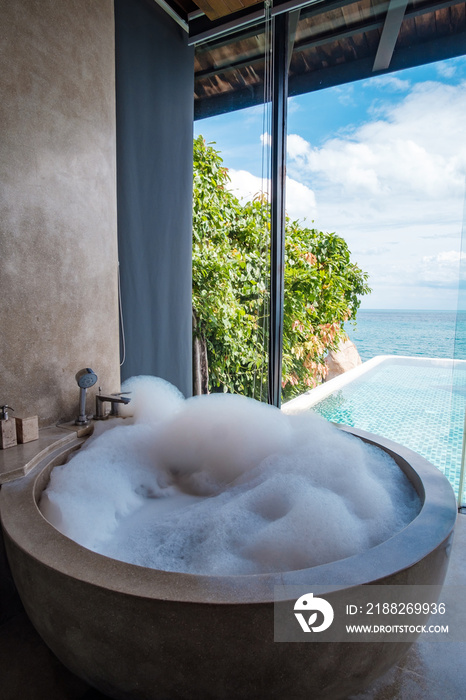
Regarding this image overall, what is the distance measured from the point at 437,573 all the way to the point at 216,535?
0.63 m

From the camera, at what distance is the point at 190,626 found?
2.85 feet

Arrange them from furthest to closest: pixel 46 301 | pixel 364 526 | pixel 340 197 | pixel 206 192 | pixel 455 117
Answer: pixel 206 192 → pixel 340 197 → pixel 455 117 → pixel 46 301 → pixel 364 526

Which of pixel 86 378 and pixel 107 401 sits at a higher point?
pixel 86 378

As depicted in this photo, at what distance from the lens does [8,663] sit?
133 centimetres

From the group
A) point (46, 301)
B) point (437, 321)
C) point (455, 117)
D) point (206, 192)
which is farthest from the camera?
point (206, 192)

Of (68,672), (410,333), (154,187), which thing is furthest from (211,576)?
(410,333)

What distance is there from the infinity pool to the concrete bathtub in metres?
1.64

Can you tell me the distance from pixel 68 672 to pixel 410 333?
8.93 feet

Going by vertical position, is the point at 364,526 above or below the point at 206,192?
below

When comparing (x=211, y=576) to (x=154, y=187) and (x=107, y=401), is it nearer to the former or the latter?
(x=107, y=401)

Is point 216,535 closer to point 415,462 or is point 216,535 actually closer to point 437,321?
point 415,462

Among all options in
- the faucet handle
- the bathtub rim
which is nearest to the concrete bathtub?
the bathtub rim

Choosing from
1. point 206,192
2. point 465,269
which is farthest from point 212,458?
point 206,192

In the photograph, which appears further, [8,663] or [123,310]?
[123,310]
